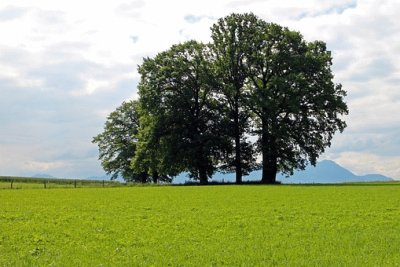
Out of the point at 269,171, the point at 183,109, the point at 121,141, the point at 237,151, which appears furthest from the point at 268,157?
the point at 121,141

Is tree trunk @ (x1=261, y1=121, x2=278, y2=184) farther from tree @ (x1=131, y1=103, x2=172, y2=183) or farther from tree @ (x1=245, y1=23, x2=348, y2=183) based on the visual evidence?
tree @ (x1=131, y1=103, x2=172, y2=183)

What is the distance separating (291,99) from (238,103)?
32.6ft

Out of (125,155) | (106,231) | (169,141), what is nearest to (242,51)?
(169,141)

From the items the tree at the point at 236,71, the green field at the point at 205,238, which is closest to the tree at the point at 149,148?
the tree at the point at 236,71

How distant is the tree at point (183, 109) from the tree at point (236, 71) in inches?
84.1

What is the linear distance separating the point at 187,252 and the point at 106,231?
21.2 feet

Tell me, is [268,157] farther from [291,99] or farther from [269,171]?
[291,99]

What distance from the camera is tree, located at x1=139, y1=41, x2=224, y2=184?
75625 millimetres

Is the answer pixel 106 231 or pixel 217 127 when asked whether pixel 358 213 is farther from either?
pixel 217 127

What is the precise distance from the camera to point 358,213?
2670 cm

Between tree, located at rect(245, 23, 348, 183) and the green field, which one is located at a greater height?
tree, located at rect(245, 23, 348, 183)

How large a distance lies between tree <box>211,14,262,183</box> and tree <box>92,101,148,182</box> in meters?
33.2

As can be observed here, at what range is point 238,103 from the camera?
252ft

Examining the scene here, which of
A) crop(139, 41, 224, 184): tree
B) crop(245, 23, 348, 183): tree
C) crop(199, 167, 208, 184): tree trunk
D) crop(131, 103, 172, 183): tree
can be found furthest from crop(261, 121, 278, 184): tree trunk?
crop(131, 103, 172, 183): tree
